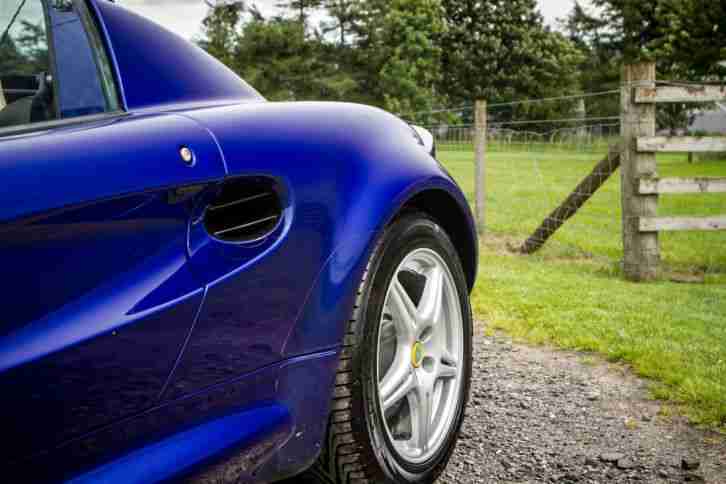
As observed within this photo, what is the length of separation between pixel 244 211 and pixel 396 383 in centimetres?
86

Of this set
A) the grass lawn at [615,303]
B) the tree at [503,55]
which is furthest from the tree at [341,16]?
the grass lawn at [615,303]

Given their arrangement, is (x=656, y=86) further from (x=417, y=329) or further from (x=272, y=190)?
(x=272, y=190)

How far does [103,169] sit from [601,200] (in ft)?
51.0

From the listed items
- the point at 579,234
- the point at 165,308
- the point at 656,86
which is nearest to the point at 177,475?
the point at 165,308

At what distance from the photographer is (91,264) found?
4.71 feet

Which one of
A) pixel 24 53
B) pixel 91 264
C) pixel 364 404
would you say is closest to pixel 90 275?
pixel 91 264

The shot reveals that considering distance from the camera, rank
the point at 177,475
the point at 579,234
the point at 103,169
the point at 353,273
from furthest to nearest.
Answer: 1. the point at 579,234
2. the point at 353,273
3. the point at 177,475
4. the point at 103,169

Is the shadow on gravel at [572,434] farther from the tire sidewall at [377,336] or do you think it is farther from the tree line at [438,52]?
the tree line at [438,52]

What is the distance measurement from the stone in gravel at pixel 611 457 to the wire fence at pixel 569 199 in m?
4.57

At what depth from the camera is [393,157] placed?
2.35 meters

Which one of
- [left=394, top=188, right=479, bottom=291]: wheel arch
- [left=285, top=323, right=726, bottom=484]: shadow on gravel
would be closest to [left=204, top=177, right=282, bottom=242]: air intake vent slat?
[left=394, top=188, right=479, bottom=291]: wheel arch

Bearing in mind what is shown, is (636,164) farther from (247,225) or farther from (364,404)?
(247,225)

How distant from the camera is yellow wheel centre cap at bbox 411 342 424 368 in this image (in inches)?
97.1

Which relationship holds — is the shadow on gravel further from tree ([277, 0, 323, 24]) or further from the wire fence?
tree ([277, 0, 323, 24])
